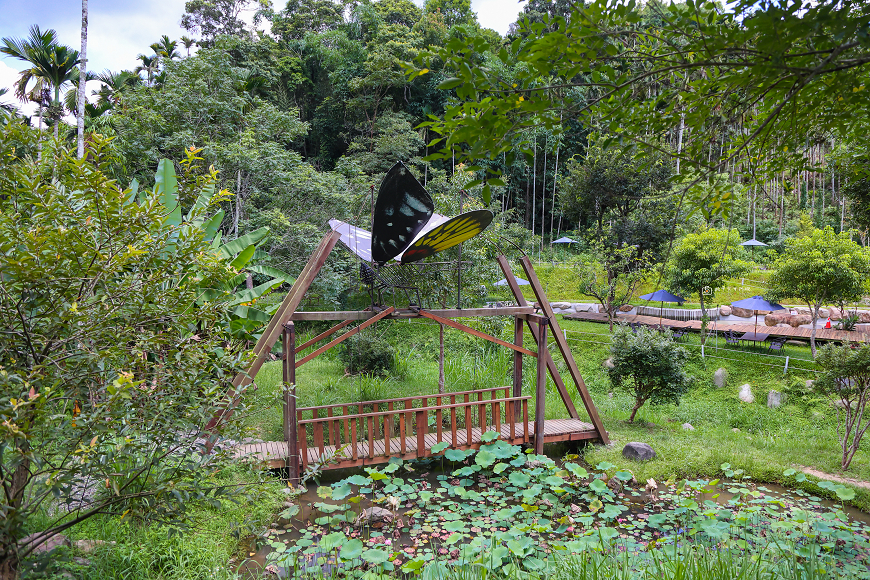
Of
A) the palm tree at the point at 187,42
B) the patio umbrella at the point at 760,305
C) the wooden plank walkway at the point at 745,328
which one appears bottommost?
the wooden plank walkway at the point at 745,328

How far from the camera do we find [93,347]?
2.06m

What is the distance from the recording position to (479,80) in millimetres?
1808

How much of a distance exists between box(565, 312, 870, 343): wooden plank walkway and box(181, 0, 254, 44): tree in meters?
22.7

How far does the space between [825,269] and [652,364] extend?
6118 millimetres

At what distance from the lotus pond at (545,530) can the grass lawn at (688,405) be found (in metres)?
0.51

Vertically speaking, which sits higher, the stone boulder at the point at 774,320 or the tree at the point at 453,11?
the tree at the point at 453,11

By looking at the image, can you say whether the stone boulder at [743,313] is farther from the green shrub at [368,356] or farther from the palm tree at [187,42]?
the palm tree at [187,42]

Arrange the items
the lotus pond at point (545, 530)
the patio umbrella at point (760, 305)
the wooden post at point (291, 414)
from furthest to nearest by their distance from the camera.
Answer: the patio umbrella at point (760, 305) < the wooden post at point (291, 414) < the lotus pond at point (545, 530)

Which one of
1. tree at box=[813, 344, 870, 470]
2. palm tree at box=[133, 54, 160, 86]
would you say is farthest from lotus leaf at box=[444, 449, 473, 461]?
palm tree at box=[133, 54, 160, 86]

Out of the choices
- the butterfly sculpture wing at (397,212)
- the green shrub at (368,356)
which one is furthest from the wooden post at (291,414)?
the green shrub at (368,356)

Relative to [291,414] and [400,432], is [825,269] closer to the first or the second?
[400,432]

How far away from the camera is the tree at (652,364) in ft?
24.8

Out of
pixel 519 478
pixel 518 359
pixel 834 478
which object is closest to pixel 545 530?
pixel 519 478

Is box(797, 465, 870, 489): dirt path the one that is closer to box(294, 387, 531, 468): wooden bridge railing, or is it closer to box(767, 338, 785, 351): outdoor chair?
box(294, 387, 531, 468): wooden bridge railing
